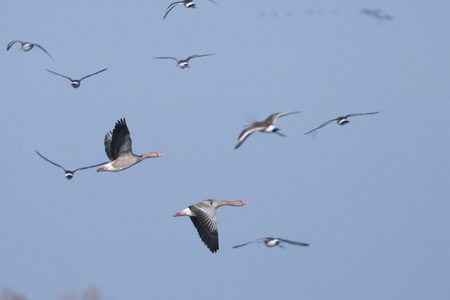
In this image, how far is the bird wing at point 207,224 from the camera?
30.4 m

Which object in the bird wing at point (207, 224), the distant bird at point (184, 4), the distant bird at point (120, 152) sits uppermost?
the distant bird at point (184, 4)

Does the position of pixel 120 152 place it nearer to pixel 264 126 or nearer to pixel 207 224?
pixel 207 224

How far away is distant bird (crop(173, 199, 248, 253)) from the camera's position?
30406mm

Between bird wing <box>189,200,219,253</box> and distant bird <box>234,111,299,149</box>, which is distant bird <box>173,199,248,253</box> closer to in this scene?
bird wing <box>189,200,219,253</box>

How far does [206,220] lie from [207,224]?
0.14 meters

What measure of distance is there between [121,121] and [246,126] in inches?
194

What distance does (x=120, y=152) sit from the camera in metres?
32.2

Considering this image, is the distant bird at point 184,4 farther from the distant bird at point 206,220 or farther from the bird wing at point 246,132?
the bird wing at point 246,132

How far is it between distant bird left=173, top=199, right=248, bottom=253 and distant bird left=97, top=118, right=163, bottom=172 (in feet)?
7.34

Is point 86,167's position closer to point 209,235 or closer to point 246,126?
point 209,235

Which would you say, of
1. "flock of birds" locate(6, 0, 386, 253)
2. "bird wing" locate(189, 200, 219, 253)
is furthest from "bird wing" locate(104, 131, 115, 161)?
"bird wing" locate(189, 200, 219, 253)

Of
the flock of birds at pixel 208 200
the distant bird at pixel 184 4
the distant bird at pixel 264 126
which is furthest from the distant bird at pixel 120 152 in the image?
the distant bird at pixel 184 4

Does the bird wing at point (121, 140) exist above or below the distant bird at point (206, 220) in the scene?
above

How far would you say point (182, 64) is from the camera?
3769cm
